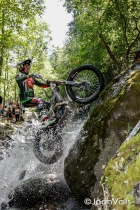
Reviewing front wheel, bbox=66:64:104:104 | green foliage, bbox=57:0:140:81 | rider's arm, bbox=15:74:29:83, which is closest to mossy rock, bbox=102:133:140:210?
front wheel, bbox=66:64:104:104

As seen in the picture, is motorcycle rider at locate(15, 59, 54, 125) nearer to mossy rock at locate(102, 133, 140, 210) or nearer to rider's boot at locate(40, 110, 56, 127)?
rider's boot at locate(40, 110, 56, 127)

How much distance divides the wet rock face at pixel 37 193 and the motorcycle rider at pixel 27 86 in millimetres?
2112

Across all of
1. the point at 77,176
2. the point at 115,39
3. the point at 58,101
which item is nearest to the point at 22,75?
the point at 58,101

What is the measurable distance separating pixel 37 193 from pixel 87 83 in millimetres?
3916

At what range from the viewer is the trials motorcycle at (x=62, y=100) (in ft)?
24.1

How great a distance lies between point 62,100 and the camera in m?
7.61

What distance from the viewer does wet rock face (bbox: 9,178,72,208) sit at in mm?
7186

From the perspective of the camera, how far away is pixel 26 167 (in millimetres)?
9633

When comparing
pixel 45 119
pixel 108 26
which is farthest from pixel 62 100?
pixel 108 26

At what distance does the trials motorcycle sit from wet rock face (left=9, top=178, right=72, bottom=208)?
818mm

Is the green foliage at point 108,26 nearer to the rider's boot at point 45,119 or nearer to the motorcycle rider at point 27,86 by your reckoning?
the motorcycle rider at point 27,86

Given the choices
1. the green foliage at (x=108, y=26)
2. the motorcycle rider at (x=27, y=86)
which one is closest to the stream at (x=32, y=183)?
A: the motorcycle rider at (x=27, y=86)

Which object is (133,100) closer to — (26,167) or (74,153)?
(74,153)

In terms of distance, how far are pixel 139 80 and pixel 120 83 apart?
0.90 m
